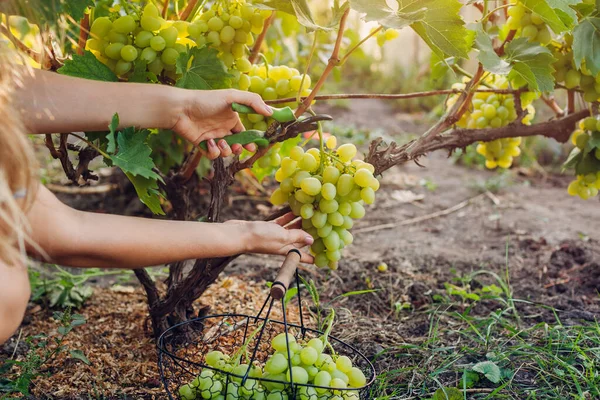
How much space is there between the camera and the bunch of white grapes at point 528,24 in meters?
1.66

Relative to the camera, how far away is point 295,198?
56.7 inches

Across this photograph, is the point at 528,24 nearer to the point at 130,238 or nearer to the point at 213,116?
the point at 213,116

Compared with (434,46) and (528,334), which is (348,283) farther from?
(434,46)

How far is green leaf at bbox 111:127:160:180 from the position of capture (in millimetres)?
1273

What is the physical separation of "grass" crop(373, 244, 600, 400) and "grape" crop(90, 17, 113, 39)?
1.20 metres

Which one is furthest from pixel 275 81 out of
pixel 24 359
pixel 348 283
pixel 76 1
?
pixel 24 359

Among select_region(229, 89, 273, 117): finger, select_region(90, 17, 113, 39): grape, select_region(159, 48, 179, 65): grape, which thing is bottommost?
select_region(229, 89, 273, 117): finger

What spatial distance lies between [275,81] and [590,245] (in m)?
1.91

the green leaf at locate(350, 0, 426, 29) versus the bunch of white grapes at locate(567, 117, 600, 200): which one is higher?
the green leaf at locate(350, 0, 426, 29)

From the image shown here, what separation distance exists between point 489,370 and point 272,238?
786 millimetres

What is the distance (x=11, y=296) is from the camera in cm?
109

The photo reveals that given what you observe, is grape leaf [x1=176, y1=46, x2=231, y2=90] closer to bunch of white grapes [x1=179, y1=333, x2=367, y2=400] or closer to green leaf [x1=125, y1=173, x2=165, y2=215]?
green leaf [x1=125, y1=173, x2=165, y2=215]

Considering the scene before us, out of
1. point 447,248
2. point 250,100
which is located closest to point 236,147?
point 250,100

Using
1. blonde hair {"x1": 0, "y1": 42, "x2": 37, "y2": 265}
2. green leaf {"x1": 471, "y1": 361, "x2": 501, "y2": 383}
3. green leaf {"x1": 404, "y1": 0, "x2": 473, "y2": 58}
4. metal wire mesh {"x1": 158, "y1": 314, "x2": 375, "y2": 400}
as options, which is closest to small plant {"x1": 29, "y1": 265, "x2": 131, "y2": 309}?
metal wire mesh {"x1": 158, "y1": 314, "x2": 375, "y2": 400}
